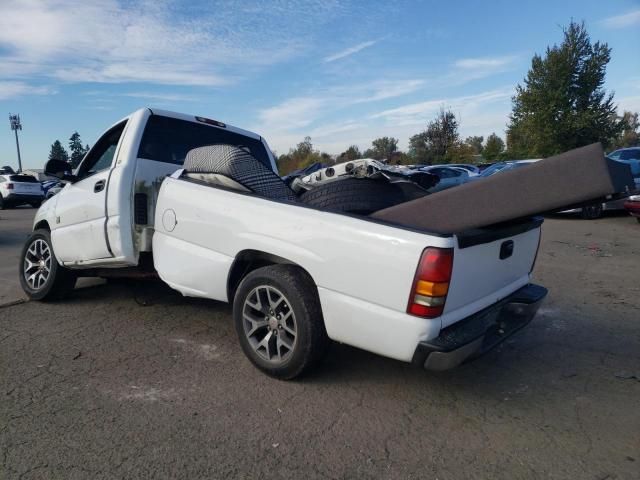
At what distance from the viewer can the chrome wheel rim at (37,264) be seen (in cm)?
497

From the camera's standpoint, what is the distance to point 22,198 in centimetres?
2216

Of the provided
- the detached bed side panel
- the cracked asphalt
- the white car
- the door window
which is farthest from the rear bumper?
the white car

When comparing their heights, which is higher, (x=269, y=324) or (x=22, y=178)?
(x=22, y=178)

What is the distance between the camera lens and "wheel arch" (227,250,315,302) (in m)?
3.13

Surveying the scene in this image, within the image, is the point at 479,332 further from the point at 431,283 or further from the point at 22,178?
the point at 22,178

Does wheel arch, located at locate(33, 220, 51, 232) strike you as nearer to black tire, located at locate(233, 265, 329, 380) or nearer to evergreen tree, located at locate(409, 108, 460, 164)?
black tire, located at locate(233, 265, 329, 380)

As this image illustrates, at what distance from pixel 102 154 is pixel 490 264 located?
3957 mm

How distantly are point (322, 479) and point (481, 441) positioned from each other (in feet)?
3.15

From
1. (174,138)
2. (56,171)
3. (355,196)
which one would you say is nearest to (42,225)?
(56,171)

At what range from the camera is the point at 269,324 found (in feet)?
10.5

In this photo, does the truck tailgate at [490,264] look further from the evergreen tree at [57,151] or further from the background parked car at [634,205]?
the evergreen tree at [57,151]

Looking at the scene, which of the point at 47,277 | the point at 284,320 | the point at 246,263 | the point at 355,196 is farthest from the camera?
the point at 47,277

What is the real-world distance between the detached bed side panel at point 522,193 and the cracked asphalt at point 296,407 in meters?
1.22

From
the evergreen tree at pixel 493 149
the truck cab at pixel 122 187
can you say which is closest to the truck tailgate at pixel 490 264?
the truck cab at pixel 122 187
